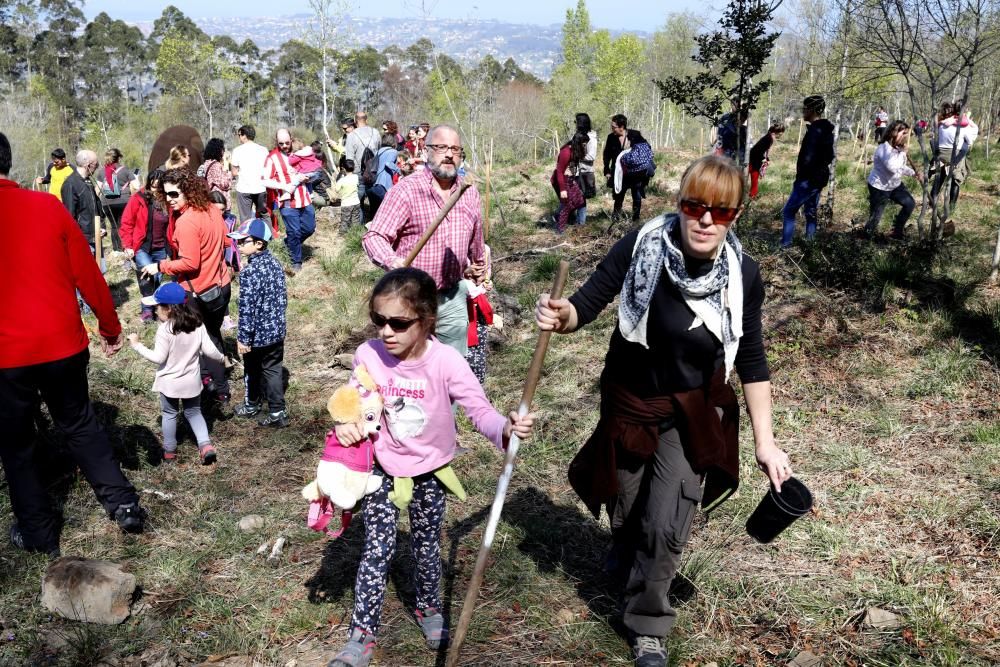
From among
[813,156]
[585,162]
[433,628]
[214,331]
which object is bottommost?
[433,628]

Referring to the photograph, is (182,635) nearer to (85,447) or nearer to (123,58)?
(85,447)

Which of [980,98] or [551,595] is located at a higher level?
[980,98]

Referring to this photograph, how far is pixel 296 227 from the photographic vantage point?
33.2 ft

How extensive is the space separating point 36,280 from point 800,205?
8.03 m

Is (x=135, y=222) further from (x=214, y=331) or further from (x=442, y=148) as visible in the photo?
(x=442, y=148)

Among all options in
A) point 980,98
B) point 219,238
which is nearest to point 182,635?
point 219,238

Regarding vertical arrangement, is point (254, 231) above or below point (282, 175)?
below

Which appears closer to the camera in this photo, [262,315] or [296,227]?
[262,315]

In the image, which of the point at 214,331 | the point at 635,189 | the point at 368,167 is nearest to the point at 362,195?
the point at 368,167

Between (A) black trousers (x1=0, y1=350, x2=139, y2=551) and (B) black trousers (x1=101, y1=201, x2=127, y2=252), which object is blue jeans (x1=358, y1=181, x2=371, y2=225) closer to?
(B) black trousers (x1=101, y1=201, x2=127, y2=252)

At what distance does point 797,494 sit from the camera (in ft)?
8.42

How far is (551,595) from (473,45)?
1879 centimetres

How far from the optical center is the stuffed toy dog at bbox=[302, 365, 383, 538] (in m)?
2.70

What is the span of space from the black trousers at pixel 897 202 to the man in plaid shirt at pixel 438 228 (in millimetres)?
6629
